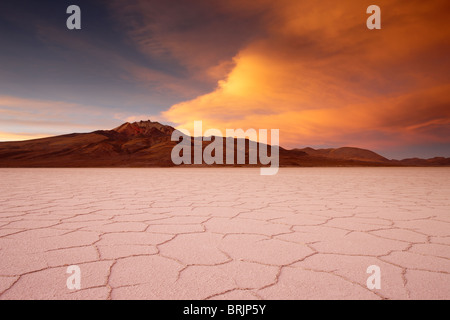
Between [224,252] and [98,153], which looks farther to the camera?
[98,153]

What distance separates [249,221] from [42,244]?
1.35 metres

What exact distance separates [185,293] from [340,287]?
58cm

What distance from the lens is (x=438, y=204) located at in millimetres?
2920

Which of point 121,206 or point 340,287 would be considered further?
point 121,206

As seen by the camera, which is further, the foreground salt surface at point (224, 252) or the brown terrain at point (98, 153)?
the brown terrain at point (98, 153)

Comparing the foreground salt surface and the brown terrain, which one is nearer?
the foreground salt surface

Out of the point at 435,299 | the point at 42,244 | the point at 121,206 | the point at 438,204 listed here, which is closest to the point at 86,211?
the point at 121,206
